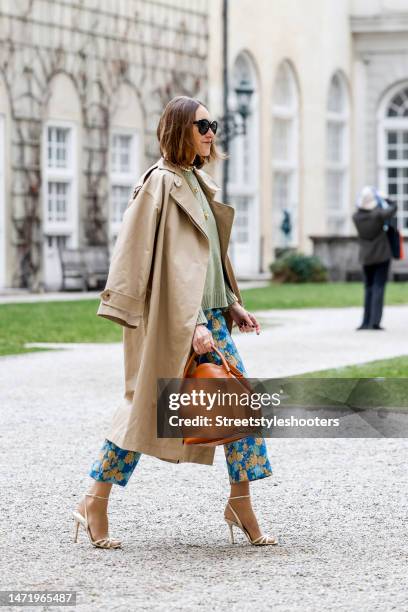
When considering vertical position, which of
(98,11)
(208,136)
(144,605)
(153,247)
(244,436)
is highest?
(98,11)

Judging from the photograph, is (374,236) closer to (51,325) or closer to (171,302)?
(51,325)

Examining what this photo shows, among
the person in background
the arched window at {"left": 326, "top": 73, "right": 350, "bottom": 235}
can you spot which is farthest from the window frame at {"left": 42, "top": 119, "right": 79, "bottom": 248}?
the arched window at {"left": 326, "top": 73, "right": 350, "bottom": 235}

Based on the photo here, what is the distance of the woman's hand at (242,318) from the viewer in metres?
5.47

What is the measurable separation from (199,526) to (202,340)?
2.89ft

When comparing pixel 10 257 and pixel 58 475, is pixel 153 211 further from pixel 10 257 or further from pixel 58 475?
pixel 10 257

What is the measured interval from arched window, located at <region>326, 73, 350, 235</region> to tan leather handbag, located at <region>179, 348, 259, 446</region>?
2951cm

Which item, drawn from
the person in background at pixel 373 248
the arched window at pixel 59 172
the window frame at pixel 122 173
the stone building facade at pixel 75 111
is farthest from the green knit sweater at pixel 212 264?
the window frame at pixel 122 173

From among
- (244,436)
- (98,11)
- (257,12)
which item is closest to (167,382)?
(244,436)

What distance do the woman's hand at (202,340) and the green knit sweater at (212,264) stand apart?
138 millimetres

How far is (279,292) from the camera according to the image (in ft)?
77.9

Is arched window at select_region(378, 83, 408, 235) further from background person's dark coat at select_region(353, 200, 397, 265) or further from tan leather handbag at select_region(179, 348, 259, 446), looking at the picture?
tan leather handbag at select_region(179, 348, 259, 446)

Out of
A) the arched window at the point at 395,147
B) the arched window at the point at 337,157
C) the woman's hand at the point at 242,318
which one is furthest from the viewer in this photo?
the arched window at the point at 395,147

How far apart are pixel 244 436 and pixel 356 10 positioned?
31.1 metres

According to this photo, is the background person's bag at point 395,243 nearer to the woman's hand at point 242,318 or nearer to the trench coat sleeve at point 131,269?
the woman's hand at point 242,318
